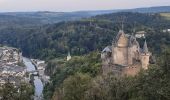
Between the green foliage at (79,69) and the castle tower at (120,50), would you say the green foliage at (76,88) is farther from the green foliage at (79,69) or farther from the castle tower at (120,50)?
the green foliage at (79,69)

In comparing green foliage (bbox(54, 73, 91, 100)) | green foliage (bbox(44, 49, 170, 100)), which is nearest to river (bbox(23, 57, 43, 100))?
green foliage (bbox(54, 73, 91, 100))

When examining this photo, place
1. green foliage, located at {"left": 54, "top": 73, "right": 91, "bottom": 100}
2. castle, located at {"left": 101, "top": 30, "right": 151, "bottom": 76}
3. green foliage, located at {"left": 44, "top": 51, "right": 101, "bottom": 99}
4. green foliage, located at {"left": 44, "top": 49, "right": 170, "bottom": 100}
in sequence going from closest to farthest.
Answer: green foliage, located at {"left": 44, "top": 49, "right": 170, "bottom": 100} → green foliage, located at {"left": 54, "top": 73, "right": 91, "bottom": 100} → castle, located at {"left": 101, "top": 30, "right": 151, "bottom": 76} → green foliage, located at {"left": 44, "top": 51, "right": 101, "bottom": 99}

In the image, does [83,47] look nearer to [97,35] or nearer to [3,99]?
[97,35]

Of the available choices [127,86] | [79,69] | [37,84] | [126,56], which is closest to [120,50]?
[126,56]

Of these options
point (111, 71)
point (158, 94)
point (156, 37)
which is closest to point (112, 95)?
point (158, 94)

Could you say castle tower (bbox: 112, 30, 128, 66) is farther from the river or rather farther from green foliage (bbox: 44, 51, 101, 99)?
the river

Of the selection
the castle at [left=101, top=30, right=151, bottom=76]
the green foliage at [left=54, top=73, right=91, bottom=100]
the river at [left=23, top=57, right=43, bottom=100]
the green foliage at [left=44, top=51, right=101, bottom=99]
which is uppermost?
the castle at [left=101, top=30, right=151, bottom=76]

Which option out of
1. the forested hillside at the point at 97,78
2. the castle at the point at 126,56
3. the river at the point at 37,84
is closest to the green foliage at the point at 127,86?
the forested hillside at the point at 97,78

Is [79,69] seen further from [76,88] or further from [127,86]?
[127,86]
